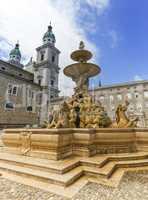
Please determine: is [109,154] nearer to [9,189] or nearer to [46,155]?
[46,155]

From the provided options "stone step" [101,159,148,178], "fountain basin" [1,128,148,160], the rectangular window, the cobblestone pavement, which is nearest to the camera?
the cobblestone pavement

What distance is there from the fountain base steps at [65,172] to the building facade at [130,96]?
99.5 ft

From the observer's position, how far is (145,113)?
34312mm

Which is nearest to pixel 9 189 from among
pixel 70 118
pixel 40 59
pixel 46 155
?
pixel 46 155

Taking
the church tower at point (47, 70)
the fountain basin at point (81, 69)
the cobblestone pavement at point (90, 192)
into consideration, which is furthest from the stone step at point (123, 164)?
the church tower at point (47, 70)

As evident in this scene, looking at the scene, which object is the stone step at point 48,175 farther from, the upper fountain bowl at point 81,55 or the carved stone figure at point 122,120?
the upper fountain bowl at point 81,55

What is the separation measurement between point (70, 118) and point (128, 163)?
342 cm

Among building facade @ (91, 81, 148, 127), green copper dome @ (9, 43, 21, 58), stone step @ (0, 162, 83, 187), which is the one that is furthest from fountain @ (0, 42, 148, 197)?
green copper dome @ (9, 43, 21, 58)

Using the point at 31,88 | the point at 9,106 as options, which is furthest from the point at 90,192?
the point at 31,88

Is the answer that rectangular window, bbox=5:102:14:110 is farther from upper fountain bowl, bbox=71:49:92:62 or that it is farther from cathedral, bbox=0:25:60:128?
upper fountain bowl, bbox=71:49:92:62

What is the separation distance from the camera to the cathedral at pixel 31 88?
Answer: 1176 inches

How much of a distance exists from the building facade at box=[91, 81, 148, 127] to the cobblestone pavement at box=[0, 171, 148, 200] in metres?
31.2

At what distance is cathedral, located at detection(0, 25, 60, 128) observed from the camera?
29.9 metres

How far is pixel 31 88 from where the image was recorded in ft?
117
